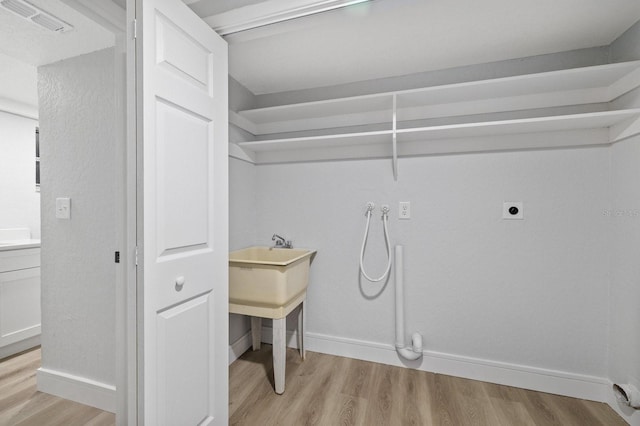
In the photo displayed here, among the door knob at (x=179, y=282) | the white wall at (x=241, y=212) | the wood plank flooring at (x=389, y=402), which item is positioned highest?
the white wall at (x=241, y=212)

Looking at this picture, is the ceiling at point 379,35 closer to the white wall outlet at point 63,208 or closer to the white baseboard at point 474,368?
the white wall outlet at point 63,208

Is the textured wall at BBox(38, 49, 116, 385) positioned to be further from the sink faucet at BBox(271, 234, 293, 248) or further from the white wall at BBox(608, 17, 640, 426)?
the white wall at BBox(608, 17, 640, 426)

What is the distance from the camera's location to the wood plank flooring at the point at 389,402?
1604mm

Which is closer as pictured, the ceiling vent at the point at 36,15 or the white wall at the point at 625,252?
the ceiling vent at the point at 36,15

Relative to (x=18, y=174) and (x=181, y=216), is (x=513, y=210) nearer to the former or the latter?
(x=181, y=216)

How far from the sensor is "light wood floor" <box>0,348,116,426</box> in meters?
0.91

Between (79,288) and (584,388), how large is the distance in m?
2.72

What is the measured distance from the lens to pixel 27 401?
96 centimetres

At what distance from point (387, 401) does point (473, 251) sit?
1.11 meters

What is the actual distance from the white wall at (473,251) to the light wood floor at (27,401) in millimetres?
1596

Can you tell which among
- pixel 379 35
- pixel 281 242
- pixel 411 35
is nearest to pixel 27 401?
pixel 281 242

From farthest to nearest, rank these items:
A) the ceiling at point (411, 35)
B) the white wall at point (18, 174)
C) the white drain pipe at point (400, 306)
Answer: the white drain pipe at point (400, 306) → the ceiling at point (411, 35) → the white wall at point (18, 174)

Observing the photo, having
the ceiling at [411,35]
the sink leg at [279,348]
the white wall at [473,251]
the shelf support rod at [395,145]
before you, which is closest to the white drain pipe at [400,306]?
the white wall at [473,251]

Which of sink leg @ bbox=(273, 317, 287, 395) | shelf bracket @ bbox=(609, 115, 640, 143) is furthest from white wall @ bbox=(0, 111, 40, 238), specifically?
shelf bracket @ bbox=(609, 115, 640, 143)
